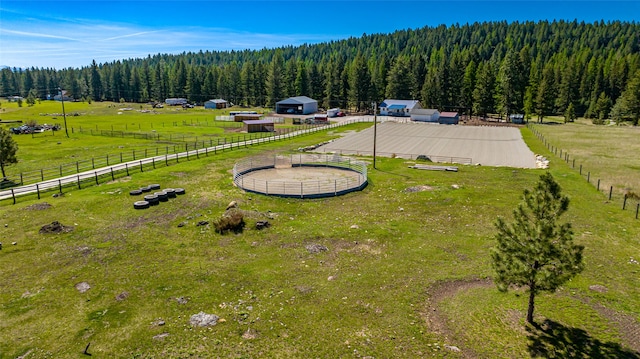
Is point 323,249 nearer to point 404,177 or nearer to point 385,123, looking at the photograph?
point 404,177

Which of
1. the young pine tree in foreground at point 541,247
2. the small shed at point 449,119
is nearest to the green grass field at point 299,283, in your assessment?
the young pine tree in foreground at point 541,247

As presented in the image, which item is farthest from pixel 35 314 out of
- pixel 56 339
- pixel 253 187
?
pixel 253 187

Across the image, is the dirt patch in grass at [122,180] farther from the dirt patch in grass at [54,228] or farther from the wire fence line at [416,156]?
the wire fence line at [416,156]

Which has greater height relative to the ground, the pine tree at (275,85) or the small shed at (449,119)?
the pine tree at (275,85)

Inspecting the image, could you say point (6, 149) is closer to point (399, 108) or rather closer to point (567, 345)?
point (567, 345)

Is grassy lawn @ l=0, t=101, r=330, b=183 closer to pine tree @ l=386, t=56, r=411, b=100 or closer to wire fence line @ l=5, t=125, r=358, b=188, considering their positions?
wire fence line @ l=5, t=125, r=358, b=188
